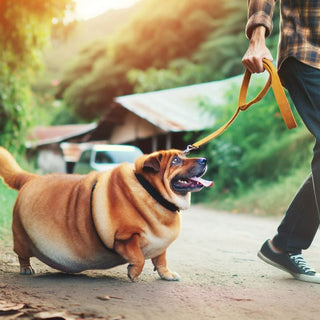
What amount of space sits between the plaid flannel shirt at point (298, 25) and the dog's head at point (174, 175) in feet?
3.03

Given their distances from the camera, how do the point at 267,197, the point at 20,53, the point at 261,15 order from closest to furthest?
the point at 261,15, the point at 267,197, the point at 20,53

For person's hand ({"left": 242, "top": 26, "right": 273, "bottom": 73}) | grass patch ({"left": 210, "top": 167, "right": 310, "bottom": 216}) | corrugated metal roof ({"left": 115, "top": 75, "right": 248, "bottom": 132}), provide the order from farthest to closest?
corrugated metal roof ({"left": 115, "top": 75, "right": 248, "bottom": 132}), grass patch ({"left": 210, "top": 167, "right": 310, "bottom": 216}), person's hand ({"left": 242, "top": 26, "right": 273, "bottom": 73})

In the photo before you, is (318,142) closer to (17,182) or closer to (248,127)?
(17,182)

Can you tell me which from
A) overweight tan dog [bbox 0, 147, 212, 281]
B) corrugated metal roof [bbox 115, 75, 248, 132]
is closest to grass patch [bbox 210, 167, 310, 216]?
corrugated metal roof [bbox 115, 75, 248, 132]

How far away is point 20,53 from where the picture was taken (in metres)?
12.7

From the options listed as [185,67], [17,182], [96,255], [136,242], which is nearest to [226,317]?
[136,242]

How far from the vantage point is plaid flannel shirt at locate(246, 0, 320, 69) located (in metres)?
3.38

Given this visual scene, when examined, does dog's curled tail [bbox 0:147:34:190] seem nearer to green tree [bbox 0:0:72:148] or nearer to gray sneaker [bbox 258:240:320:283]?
gray sneaker [bbox 258:240:320:283]

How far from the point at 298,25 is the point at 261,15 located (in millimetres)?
253

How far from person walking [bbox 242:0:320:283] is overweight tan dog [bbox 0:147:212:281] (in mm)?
688

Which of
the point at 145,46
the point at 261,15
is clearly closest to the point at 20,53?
the point at 261,15

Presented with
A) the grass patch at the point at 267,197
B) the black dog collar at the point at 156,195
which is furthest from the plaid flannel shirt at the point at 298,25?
the grass patch at the point at 267,197

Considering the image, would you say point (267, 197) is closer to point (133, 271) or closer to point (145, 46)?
point (133, 271)

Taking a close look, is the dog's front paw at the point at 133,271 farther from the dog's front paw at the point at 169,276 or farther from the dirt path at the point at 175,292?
the dog's front paw at the point at 169,276
